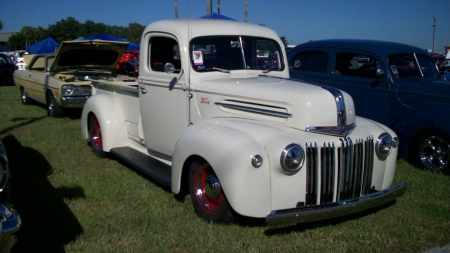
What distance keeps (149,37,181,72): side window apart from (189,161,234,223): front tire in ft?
4.53

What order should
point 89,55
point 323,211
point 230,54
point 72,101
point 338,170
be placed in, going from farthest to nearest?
point 89,55, point 72,101, point 230,54, point 338,170, point 323,211

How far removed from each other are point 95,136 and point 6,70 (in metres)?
15.5

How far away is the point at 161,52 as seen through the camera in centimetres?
507

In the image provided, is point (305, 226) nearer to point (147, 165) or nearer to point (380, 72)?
point (147, 165)

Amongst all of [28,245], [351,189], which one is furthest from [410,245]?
[28,245]

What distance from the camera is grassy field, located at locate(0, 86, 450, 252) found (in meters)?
3.59

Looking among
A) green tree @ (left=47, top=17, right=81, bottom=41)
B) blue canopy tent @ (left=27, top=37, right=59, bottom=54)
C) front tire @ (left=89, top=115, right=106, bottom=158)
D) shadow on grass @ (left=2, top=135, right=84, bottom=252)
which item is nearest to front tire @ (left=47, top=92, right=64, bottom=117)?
shadow on grass @ (left=2, top=135, right=84, bottom=252)

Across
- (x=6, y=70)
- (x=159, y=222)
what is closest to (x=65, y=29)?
(x=6, y=70)

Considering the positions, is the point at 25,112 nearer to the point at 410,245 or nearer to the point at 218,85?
the point at 218,85

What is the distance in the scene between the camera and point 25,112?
36.4 feet

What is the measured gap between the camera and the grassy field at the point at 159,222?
3.59m

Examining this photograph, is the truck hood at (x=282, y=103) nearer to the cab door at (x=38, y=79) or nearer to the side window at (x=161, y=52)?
the side window at (x=161, y=52)

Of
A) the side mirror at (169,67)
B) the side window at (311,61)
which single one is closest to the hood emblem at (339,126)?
the side mirror at (169,67)

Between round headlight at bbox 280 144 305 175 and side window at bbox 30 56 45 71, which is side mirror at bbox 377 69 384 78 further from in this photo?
side window at bbox 30 56 45 71
